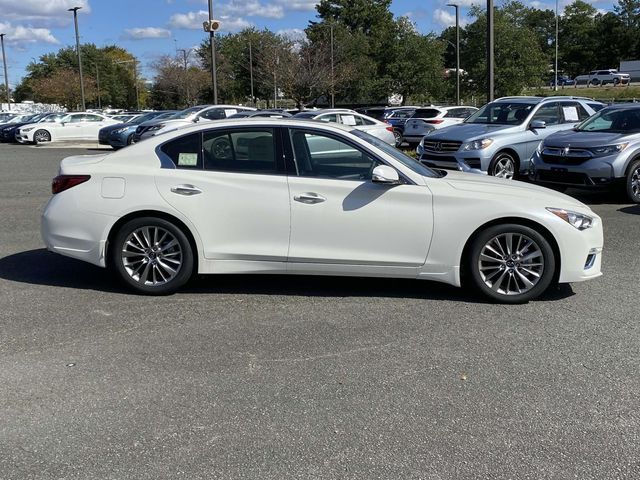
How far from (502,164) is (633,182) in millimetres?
2504

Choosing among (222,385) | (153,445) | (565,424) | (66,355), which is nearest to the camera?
(153,445)

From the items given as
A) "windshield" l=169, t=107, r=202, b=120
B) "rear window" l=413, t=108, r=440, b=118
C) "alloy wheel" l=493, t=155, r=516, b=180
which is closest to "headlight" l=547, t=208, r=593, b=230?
"alloy wheel" l=493, t=155, r=516, b=180

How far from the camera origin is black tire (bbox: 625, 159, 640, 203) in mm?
10961

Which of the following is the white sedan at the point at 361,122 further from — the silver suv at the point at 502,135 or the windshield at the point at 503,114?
the silver suv at the point at 502,135

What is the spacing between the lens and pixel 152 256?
232 inches

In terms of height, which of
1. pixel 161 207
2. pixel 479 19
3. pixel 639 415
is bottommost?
pixel 639 415

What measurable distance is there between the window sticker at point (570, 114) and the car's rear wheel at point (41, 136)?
25.9 m

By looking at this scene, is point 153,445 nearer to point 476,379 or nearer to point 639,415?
point 476,379

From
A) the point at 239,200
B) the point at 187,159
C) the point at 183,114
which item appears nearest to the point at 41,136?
the point at 183,114

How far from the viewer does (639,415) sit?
3.73 meters

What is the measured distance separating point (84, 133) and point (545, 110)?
2487 cm

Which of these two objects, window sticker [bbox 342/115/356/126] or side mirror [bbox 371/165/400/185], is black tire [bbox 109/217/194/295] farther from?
window sticker [bbox 342/115/356/126]

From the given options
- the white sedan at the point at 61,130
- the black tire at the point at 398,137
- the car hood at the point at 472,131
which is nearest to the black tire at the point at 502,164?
the car hood at the point at 472,131

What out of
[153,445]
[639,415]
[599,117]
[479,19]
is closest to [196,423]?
[153,445]
